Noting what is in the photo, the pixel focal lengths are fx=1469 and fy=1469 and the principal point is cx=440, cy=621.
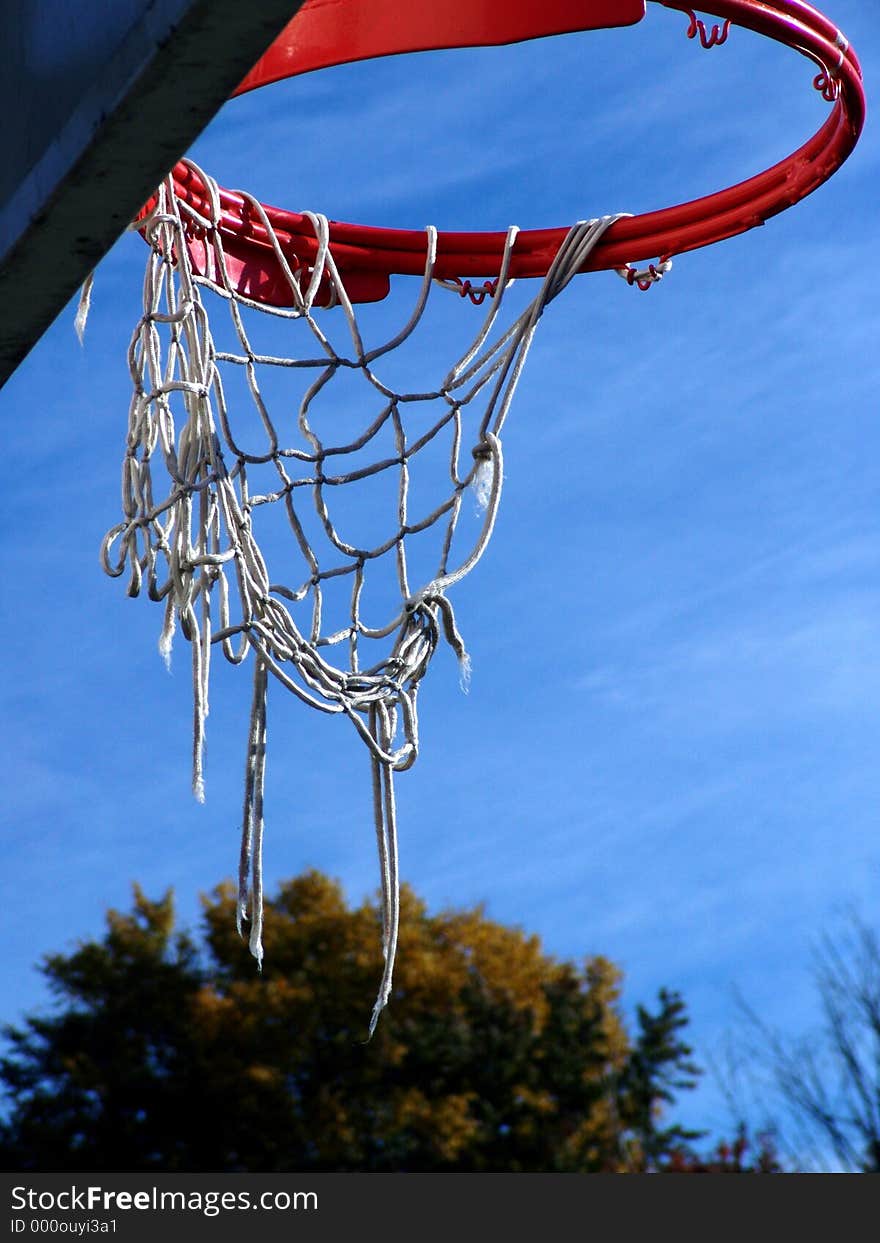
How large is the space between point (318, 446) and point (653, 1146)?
947cm

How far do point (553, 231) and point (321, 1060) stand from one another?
8.79 metres

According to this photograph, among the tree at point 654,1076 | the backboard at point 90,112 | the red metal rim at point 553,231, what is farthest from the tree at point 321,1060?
the backboard at point 90,112

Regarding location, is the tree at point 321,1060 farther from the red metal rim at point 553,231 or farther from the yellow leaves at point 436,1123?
the red metal rim at point 553,231

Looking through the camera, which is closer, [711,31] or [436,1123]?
[711,31]

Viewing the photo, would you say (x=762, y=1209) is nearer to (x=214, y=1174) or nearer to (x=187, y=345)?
(x=214, y=1174)

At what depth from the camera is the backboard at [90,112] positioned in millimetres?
1258

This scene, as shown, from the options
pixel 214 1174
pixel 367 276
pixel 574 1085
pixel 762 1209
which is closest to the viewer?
pixel 367 276

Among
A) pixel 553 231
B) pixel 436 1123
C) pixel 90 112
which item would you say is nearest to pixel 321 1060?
pixel 436 1123

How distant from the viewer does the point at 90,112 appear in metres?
1.37

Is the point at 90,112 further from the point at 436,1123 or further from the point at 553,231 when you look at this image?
the point at 436,1123

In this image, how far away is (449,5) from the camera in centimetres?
215

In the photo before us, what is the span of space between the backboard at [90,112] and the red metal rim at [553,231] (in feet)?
2.87

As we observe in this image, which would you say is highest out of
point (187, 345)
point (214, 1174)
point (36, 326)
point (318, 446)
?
point (214, 1174)

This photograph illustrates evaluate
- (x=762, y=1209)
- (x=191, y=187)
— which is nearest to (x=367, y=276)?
(x=191, y=187)
